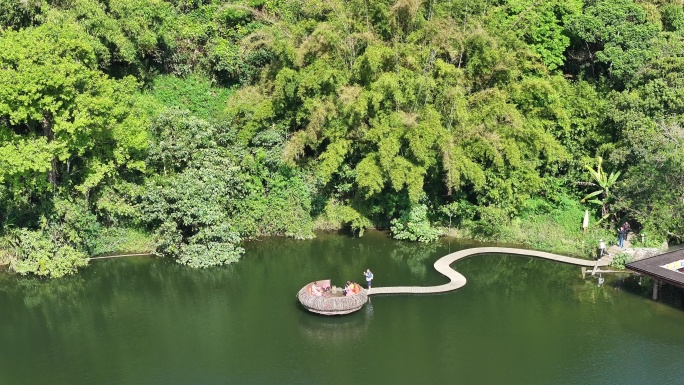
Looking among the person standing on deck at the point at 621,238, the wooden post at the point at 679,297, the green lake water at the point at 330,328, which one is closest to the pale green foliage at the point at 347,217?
the green lake water at the point at 330,328

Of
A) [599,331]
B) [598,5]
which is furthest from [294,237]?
[598,5]

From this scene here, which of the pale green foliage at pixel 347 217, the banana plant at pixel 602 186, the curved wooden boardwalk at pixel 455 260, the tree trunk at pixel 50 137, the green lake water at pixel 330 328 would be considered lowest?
the green lake water at pixel 330 328

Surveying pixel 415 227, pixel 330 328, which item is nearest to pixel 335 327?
pixel 330 328

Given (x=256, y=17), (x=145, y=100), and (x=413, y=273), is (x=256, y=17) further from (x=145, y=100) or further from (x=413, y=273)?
(x=413, y=273)

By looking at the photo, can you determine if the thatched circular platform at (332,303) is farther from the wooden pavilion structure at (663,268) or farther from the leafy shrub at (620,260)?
the leafy shrub at (620,260)

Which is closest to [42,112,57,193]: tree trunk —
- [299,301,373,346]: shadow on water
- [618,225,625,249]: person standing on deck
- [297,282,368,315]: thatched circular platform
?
[297,282,368,315]: thatched circular platform

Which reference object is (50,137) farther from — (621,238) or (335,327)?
(621,238)

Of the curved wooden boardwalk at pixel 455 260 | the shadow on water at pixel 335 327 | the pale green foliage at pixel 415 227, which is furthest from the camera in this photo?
the pale green foliage at pixel 415 227
